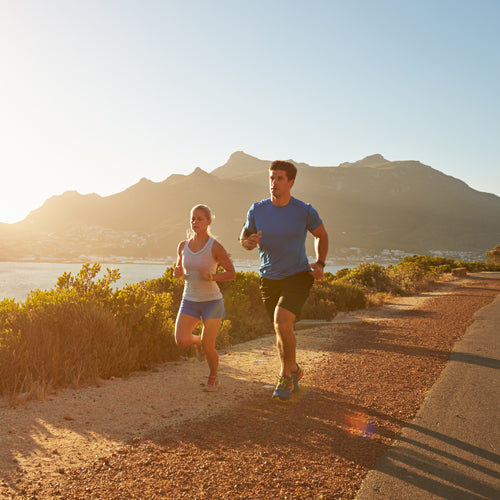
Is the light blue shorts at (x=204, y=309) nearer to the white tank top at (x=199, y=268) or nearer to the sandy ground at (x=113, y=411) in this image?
the white tank top at (x=199, y=268)

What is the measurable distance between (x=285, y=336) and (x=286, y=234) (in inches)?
41.0

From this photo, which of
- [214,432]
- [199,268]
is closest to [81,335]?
[199,268]

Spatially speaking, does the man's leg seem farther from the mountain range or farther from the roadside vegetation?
the mountain range

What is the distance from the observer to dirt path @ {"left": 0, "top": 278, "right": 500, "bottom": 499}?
9.66 feet

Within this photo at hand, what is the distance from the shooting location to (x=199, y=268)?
4.83m

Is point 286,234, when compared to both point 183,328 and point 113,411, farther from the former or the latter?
point 113,411

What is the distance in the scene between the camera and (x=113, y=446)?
11.8 feet

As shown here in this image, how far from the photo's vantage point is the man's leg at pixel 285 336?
15.3 feet

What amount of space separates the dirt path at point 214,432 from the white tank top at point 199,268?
43.4 inches

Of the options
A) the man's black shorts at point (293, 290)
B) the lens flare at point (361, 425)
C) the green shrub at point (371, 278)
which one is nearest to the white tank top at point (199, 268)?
the man's black shorts at point (293, 290)

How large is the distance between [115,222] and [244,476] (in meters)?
81.9

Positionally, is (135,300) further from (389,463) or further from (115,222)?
(115,222)

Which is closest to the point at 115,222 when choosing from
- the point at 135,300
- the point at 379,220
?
the point at 379,220

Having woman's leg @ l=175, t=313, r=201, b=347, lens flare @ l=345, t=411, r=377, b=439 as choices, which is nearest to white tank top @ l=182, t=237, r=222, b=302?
woman's leg @ l=175, t=313, r=201, b=347
